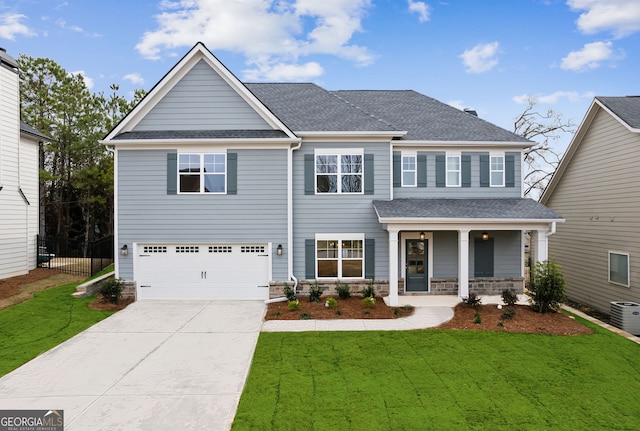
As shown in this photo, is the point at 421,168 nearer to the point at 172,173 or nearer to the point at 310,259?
the point at 310,259

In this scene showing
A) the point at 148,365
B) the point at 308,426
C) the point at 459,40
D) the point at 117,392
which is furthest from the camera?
the point at 459,40

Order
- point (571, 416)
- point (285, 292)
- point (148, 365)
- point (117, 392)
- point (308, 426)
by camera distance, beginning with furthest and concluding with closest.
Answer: point (285, 292), point (148, 365), point (117, 392), point (571, 416), point (308, 426)

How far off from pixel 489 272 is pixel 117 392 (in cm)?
1249

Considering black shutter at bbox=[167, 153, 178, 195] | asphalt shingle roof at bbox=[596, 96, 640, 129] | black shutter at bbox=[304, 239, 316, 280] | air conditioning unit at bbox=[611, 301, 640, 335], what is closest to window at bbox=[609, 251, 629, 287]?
air conditioning unit at bbox=[611, 301, 640, 335]

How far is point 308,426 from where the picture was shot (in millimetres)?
5184

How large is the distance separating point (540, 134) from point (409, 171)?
20638mm

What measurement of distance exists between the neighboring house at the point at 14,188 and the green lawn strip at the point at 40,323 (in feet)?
10.2

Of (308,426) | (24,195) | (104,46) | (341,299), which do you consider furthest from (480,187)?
(104,46)

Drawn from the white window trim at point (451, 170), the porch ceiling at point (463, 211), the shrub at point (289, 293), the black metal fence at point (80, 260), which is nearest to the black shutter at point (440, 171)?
the white window trim at point (451, 170)

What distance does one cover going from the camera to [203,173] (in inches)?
494

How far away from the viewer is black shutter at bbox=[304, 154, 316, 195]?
1286 cm

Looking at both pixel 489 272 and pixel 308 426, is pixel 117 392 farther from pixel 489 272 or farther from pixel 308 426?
pixel 489 272

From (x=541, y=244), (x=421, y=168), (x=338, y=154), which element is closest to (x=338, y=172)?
(x=338, y=154)

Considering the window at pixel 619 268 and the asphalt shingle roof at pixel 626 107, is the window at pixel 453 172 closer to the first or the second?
the asphalt shingle roof at pixel 626 107
